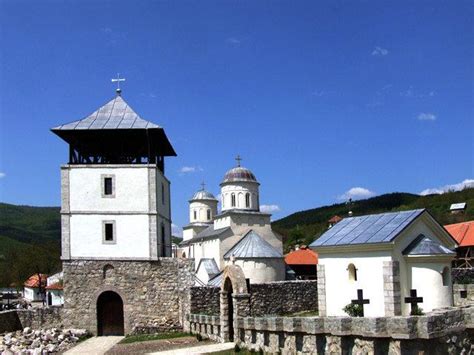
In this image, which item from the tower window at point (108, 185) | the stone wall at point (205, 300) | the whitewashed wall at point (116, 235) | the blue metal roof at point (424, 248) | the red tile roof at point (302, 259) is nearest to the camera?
the blue metal roof at point (424, 248)

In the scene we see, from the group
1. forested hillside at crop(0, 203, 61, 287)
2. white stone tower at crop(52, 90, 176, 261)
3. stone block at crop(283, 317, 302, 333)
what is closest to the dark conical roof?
white stone tower at crop(52, 90, 176, 261)

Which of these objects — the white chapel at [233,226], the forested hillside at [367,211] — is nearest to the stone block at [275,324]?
the white chapel at [233,226]

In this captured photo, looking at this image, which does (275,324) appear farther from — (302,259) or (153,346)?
(302,259)

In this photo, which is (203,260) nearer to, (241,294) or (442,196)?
(241,294)

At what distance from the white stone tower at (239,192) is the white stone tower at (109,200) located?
15.2 metres

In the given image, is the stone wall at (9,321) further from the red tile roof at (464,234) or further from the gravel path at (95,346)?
the red tile roof at (464,234)

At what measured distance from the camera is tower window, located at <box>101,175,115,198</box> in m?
24.1

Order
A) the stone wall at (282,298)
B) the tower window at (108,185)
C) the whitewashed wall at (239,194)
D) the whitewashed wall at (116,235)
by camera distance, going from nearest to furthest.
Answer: the stone wall at (282,298) → the whitewashed wall at (116,235) → the tower window at (108,185) → the whitewashed wall at (239,194)

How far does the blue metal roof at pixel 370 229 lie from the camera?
61.6 feet

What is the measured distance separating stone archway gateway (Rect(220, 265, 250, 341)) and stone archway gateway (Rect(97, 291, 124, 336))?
7.37 metres

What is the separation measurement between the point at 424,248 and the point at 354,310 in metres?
3.11

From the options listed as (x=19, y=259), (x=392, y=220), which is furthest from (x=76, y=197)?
(x=19, y=259)

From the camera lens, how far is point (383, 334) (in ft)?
29.8

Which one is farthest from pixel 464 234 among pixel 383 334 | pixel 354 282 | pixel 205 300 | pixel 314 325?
pixel 383 334
